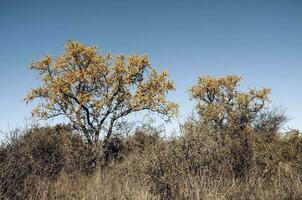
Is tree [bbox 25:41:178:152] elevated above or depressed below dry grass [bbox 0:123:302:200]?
above

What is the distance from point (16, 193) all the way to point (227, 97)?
32.6 m

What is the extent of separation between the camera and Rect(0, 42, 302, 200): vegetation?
846 centimetres

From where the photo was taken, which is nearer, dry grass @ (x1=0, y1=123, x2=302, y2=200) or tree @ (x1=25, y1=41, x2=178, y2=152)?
dry grass @ (x1=0, y1=123, x2=302, y2=200)

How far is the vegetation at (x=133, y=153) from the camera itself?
846 cm

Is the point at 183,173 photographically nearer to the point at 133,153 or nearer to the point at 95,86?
the point at 133,153

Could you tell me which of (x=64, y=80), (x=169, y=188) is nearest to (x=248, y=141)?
(x=169, y=188)

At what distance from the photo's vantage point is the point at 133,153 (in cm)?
1167

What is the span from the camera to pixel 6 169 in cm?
855

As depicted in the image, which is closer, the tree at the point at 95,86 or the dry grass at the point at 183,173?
the dry grass at the point at 183,173

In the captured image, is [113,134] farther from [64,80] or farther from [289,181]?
[289,181]

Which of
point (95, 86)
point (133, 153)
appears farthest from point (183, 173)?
point (95, 86)

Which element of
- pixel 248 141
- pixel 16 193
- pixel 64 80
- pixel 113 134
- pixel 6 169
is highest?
pixel 64 80

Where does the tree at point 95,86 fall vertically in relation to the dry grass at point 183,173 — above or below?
above

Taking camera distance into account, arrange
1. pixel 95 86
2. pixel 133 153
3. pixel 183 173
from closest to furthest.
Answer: pixel 183 173, pixel 133 153, pixel 95 86
